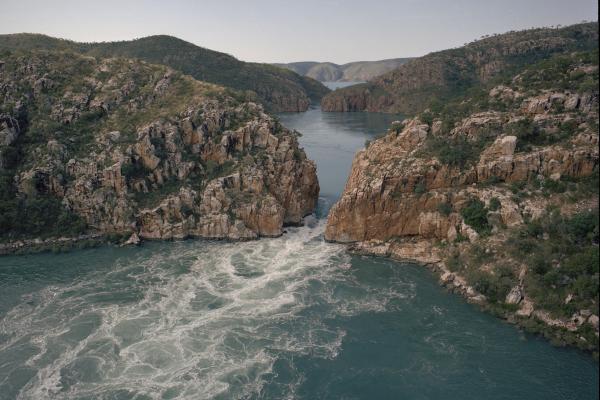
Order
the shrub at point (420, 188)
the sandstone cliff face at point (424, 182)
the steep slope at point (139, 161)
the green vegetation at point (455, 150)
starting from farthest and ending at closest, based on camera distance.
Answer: the steep slope at point (139, 161), the shrub at point (420, 188), the green vegetation at point (455, 150), the sandstone cliff face at point (424, 182)

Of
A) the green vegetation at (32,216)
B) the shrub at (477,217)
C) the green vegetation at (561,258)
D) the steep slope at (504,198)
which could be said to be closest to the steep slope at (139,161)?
the green vegetation at (32,216)

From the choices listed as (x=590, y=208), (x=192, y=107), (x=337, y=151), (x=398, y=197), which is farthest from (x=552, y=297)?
(x=337, y=151)

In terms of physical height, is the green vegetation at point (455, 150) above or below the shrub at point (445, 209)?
above

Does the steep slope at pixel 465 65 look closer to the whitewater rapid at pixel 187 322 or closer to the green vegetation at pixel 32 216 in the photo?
the whitewater rapid at pixel 187 322

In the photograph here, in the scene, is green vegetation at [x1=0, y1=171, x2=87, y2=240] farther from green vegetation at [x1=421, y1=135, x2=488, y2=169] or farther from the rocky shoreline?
green vegetation at [x1=421, y1=135, x2=488, y2=169]

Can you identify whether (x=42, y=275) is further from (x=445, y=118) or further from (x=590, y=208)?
(x=590, y=208)
